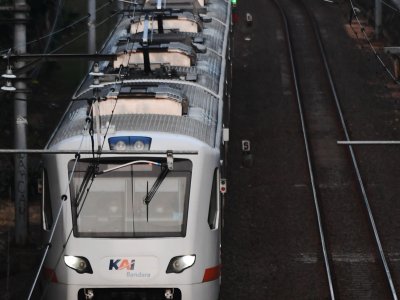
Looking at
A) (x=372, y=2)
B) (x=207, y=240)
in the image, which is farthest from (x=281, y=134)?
(x=372, y=2)

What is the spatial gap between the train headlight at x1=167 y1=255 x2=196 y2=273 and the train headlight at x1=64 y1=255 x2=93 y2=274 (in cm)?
122

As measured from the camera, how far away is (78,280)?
1294 centimetres

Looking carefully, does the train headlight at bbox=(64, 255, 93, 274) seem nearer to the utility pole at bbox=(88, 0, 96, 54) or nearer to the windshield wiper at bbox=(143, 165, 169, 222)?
the windshield wiper at bbox=(143, 165, 169, 222)

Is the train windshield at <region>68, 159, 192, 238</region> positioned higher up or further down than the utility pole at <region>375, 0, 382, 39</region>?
higher up

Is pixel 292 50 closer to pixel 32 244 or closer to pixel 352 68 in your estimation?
pixel 352 68

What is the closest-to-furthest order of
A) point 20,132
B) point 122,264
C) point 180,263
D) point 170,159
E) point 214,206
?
point 170,159 → point 122,264 → point 180,263 → point 214,206 → point 20,132

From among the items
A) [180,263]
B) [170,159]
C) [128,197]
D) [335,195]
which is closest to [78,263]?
[128,197]

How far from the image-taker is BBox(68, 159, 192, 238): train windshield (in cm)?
1312

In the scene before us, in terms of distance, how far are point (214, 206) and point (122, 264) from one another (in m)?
1.73

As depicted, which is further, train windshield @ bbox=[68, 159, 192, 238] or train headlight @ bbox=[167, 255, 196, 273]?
train windshield @ bbox=[68, 159, 192, 238]

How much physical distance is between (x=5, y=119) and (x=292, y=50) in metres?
12.0

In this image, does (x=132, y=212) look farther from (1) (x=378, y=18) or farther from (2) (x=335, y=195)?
(1) (x=378, y=18)

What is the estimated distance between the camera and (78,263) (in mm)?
13016

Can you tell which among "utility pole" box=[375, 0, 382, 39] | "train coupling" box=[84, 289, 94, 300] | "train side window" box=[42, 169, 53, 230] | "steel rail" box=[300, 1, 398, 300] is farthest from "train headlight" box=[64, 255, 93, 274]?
"utility pole" box=[375, 0, 382, 39]
